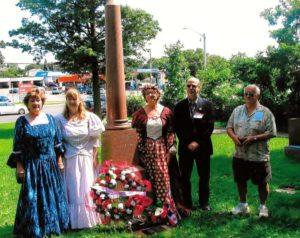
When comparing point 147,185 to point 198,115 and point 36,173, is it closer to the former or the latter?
point 198,115

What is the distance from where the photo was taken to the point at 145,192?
17.8 feet

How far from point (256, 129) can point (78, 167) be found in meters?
2.36

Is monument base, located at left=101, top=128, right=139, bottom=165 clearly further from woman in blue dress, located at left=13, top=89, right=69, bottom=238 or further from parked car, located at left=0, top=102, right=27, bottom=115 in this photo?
parked car, located at left=0, top=102, right=27, bottom=115

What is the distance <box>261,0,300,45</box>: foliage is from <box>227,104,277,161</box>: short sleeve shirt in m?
13.0

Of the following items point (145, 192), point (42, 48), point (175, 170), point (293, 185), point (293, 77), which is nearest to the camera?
point (145, 192)

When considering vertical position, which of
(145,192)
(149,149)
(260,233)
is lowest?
(260,233)

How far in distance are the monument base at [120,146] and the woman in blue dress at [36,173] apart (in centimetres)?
114

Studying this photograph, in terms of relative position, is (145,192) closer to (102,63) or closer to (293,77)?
(293,77)

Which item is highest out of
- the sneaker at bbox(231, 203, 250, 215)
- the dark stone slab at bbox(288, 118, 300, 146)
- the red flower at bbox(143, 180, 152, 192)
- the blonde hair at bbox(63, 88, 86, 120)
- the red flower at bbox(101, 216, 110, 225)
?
the blonde hair at bbox(63, 88, 86, 120)

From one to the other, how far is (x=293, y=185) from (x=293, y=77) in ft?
35.6

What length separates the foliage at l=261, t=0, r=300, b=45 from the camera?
56.4 feet

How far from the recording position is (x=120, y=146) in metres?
6.23

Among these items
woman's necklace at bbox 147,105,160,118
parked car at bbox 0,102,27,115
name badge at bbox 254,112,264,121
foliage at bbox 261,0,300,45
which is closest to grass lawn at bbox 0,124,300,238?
name badge at bbox 254,112,264,121

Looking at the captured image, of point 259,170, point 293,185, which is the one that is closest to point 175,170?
point 259,170
